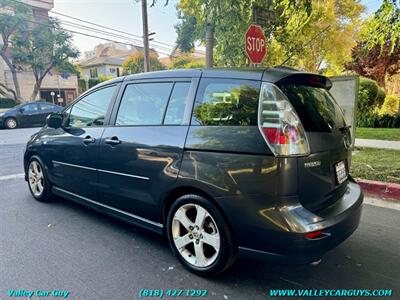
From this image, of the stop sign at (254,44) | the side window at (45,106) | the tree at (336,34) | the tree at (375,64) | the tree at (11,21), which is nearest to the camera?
the stop sign at (254,44)

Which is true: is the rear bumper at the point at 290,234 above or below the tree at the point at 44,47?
below

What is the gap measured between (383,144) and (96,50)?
213 ft

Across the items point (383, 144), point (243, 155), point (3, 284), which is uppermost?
point (243, 155)

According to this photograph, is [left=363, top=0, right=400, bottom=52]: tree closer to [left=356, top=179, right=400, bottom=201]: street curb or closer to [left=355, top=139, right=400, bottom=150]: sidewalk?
[left=355, top=139, right=400, bottom=150]: sidewalk

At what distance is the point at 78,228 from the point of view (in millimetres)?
3477

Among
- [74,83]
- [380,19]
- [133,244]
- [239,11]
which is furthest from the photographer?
[74,83]

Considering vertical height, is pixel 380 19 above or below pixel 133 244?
above

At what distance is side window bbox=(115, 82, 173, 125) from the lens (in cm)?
289

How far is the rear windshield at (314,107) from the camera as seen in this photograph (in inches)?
89.1

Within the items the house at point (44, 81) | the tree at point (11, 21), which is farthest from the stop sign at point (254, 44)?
the house at point (44, 81)

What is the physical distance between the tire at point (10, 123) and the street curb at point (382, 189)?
15.6m

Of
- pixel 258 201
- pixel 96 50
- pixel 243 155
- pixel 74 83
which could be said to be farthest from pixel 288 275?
pixel 96 50

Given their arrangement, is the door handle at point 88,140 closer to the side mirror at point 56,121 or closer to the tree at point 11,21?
the side mirror at point 56,121

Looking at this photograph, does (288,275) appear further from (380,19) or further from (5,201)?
(380,19)
